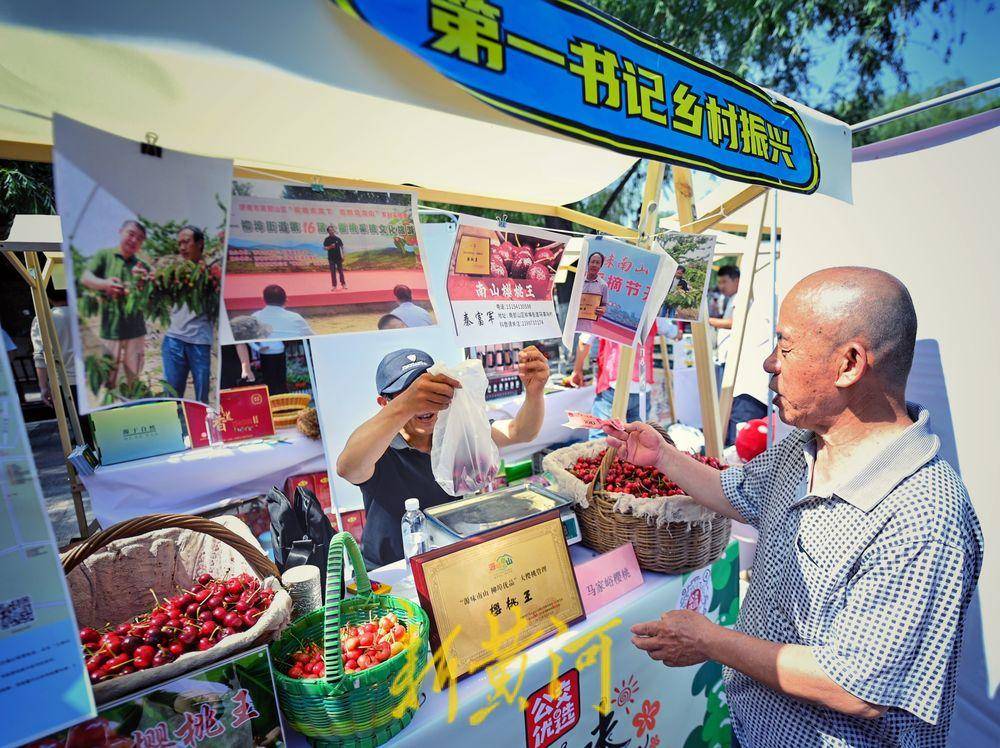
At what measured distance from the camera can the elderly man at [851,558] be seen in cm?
113

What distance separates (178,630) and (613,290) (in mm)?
1849

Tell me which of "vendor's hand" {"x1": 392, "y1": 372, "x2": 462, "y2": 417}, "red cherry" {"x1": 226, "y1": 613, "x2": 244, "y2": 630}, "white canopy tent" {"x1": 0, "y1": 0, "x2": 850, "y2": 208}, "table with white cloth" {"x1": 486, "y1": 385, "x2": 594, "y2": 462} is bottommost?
"table with white cloth" {"x1": 486, "y1": 385, "x2": 594, "y2": 462}

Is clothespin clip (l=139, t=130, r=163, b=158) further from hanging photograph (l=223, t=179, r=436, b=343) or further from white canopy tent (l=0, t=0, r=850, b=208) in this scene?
hanging photograph (l=223, t=179, r=436, b=343)

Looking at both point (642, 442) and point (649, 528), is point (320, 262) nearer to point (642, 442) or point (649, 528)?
point (642, 442)

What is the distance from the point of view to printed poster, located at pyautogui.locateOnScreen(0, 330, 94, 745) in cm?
83

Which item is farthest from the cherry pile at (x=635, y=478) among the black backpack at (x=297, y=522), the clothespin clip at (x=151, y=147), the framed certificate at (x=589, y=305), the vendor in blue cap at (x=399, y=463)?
the clothespin clip at (x=151, y=147)

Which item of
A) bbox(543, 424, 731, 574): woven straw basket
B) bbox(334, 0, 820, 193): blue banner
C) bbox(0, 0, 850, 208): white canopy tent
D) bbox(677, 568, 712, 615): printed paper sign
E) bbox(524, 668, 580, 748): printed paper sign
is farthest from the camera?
bbox(677, 568, 712, 615): printed paper sign

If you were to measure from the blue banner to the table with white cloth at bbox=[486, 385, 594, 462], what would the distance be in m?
3.36

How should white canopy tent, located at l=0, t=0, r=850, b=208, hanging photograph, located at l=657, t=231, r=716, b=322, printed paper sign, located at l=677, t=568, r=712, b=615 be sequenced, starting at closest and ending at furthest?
white canopy tent, located at l=0, t=0, r=850, b=208
printed paper sign, located at l=677, t=568, r=712, b=615
hanging photograph, located at l=657, t=231, r=716, b=322

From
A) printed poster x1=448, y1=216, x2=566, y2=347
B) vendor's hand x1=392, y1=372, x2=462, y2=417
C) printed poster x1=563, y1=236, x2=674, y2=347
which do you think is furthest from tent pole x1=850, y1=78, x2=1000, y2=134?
vendor's hand x1=392, y1=372, x2=462, y2=417

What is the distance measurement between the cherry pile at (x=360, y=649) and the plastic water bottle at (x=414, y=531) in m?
0.56

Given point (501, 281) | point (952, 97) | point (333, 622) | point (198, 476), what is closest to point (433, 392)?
point (501, 281)

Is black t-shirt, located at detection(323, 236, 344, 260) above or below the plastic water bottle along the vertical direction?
above

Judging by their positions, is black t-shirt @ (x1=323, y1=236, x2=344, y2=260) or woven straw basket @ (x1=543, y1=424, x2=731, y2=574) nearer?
black t-shirt @ (x1=323, y1=236, x2=344, y2=260)
